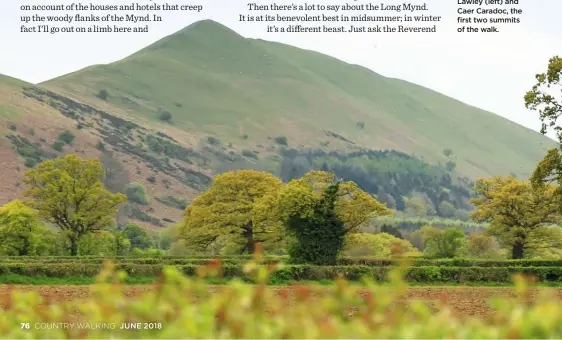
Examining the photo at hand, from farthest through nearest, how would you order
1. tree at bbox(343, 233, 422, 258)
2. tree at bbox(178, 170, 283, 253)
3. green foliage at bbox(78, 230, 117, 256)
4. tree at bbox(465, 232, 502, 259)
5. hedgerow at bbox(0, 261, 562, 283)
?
tree at bbox(465, 232, 502, 259) → tree at bbox(178, 170, 283, 253) → green foliage at bbox(78, 230, 117, 256) → tree at bbox(343, 233, 422, 258) → hedgerow at bbox(0, 261, 562, 283)

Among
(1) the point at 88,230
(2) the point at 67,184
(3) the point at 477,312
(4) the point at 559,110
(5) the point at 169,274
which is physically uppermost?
(5) the point at 169,274

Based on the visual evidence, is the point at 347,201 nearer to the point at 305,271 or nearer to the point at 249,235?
the point at 249,235

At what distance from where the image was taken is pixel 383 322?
5590 mm

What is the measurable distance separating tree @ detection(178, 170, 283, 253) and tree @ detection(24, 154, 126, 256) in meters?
6.93

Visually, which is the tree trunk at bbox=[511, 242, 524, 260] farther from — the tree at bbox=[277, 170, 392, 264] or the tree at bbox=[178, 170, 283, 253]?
the tree at bbox=[277, 170, 392, 264]

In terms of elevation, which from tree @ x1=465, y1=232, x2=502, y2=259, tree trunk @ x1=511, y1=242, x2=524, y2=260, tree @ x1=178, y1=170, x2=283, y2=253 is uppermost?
tree @ x1=178, y1=170, x2=283, y2=253

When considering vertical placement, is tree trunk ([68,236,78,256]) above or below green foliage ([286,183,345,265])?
below

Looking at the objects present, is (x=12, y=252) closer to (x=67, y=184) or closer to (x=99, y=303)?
(x=67, y=184)

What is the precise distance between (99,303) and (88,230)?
6580 centimetres

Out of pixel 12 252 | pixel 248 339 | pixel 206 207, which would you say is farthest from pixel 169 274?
→ pixel 206 207

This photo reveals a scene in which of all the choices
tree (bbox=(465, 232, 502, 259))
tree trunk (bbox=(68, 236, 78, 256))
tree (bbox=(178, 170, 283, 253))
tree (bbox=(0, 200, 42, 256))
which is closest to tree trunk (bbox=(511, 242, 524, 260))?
tree (bbox=(465, 232, 502, 259))

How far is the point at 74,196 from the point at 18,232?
7257mm

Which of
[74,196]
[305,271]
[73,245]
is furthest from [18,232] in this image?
[305,271]

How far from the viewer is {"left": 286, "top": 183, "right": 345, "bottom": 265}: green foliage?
50.3 meters
